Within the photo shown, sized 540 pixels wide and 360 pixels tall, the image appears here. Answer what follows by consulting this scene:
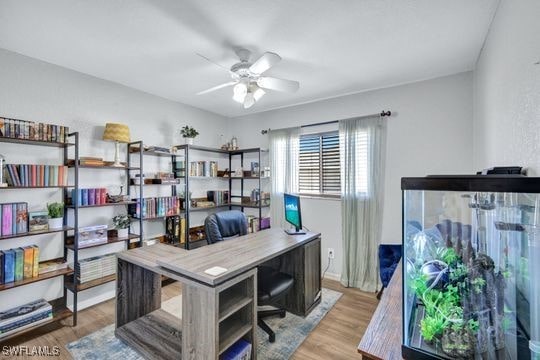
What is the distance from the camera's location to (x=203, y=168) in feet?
12.4

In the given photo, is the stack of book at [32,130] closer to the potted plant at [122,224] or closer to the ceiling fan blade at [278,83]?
the potted plant at [122,224]

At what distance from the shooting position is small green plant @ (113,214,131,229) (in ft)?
9.27

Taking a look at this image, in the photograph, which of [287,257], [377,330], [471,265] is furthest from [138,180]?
[471,265]

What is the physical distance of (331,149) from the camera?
11.6 feet

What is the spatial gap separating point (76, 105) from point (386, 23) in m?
3.08

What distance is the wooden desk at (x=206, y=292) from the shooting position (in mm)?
1495

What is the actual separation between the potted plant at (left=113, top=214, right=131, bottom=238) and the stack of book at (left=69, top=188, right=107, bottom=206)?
262mm

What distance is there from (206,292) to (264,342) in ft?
3.40

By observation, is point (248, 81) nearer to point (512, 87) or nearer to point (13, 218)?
point (512, 87)

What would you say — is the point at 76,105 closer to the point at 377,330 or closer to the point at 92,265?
the point at 92,265

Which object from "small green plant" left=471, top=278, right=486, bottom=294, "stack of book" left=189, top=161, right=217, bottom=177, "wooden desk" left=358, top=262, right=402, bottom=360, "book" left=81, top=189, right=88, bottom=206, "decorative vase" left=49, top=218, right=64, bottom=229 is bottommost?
"wooden desk" left=358, top=262, right=402, bottom=360

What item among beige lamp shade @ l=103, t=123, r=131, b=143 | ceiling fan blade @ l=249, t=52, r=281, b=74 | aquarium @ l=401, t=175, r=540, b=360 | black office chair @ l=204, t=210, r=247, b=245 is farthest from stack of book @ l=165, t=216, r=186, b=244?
aquarium @ l=401, t=175, r=540, b=360

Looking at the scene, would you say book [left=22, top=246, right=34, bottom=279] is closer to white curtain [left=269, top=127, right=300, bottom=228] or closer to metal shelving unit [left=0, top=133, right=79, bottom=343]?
metal shelving unit [left=0, top=133, right=79, bottom=343]

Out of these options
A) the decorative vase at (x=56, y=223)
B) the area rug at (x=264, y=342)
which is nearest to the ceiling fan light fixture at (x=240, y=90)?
the decorative vase at (x=56, y=223)
